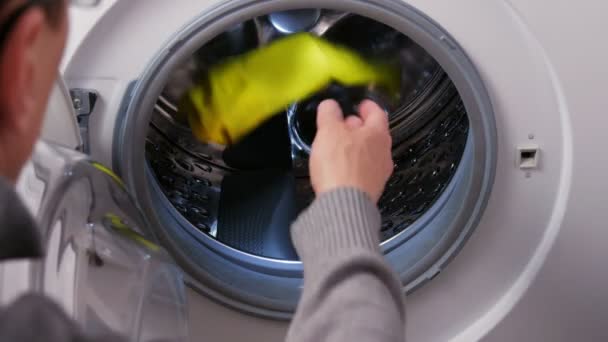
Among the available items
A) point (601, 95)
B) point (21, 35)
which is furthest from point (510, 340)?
point (21, 35)

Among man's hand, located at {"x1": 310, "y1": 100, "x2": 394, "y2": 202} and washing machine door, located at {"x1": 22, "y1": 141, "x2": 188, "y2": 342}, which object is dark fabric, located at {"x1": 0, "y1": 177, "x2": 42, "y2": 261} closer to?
washing machine door, located at {"x1": 22, "y1": 141, "x2": 188, "y2": 342}

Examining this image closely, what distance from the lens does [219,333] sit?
87 centimetres

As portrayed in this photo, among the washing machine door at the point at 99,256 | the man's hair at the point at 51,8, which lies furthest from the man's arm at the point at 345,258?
the man's hair at the point at 51,8

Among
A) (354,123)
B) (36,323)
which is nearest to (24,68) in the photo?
(36,323)

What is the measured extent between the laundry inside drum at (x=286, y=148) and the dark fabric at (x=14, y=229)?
535 millimetres

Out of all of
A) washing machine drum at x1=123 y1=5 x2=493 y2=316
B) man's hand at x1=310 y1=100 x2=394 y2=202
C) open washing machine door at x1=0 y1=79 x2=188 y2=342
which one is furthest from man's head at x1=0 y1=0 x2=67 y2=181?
washing machine drum at x1=123 y1=5 x2=493 y2=316

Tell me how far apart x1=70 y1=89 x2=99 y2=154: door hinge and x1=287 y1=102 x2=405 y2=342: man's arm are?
0.26 m

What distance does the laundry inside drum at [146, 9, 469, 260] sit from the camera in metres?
0.90

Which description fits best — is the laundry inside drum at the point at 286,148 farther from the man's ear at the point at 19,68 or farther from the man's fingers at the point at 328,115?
the man's ear at the point at 19,68

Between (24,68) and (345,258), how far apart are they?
266mm

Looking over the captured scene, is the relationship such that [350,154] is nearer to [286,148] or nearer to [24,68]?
[24,68]

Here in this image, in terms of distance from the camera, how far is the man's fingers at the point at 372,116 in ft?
2.19

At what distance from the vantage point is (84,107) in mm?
728

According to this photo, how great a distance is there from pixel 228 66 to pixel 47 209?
14.8 inches
